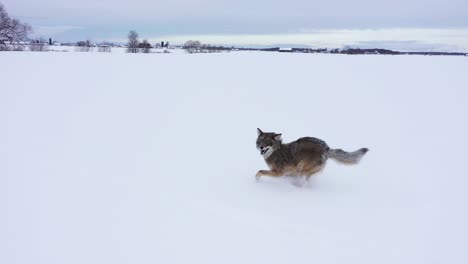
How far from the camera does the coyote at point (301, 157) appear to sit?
570 centimetres

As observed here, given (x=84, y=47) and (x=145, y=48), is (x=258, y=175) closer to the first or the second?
(x=145, y=48)

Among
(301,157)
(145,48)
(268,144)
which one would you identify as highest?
(145,48)

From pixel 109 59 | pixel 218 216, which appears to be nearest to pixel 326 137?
pixel 218 216

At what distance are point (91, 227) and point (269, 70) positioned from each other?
13098 millimetres

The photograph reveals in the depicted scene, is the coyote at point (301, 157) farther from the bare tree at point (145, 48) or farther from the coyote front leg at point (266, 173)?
the bare tree at point (145, 48)

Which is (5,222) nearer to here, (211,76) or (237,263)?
(237,263)

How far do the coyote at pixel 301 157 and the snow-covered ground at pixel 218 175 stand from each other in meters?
0.23

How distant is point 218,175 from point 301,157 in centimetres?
122

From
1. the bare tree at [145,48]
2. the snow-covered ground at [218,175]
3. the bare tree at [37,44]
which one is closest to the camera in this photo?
the snow-covered ground at [218,175]

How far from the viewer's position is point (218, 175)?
5.80 meters

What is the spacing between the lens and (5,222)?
153 inches

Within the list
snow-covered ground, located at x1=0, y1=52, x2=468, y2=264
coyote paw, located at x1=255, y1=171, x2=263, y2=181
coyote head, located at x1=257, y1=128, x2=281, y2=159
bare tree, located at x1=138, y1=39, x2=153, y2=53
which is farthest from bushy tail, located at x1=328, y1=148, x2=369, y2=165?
bare tree, located at x1=138, y1=39, x2=153, y2=53

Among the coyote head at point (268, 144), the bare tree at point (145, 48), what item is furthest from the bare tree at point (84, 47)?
the coyote head at point (268, 144)

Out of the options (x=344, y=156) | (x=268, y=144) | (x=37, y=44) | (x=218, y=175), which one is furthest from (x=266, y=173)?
(x=37, y=44)
